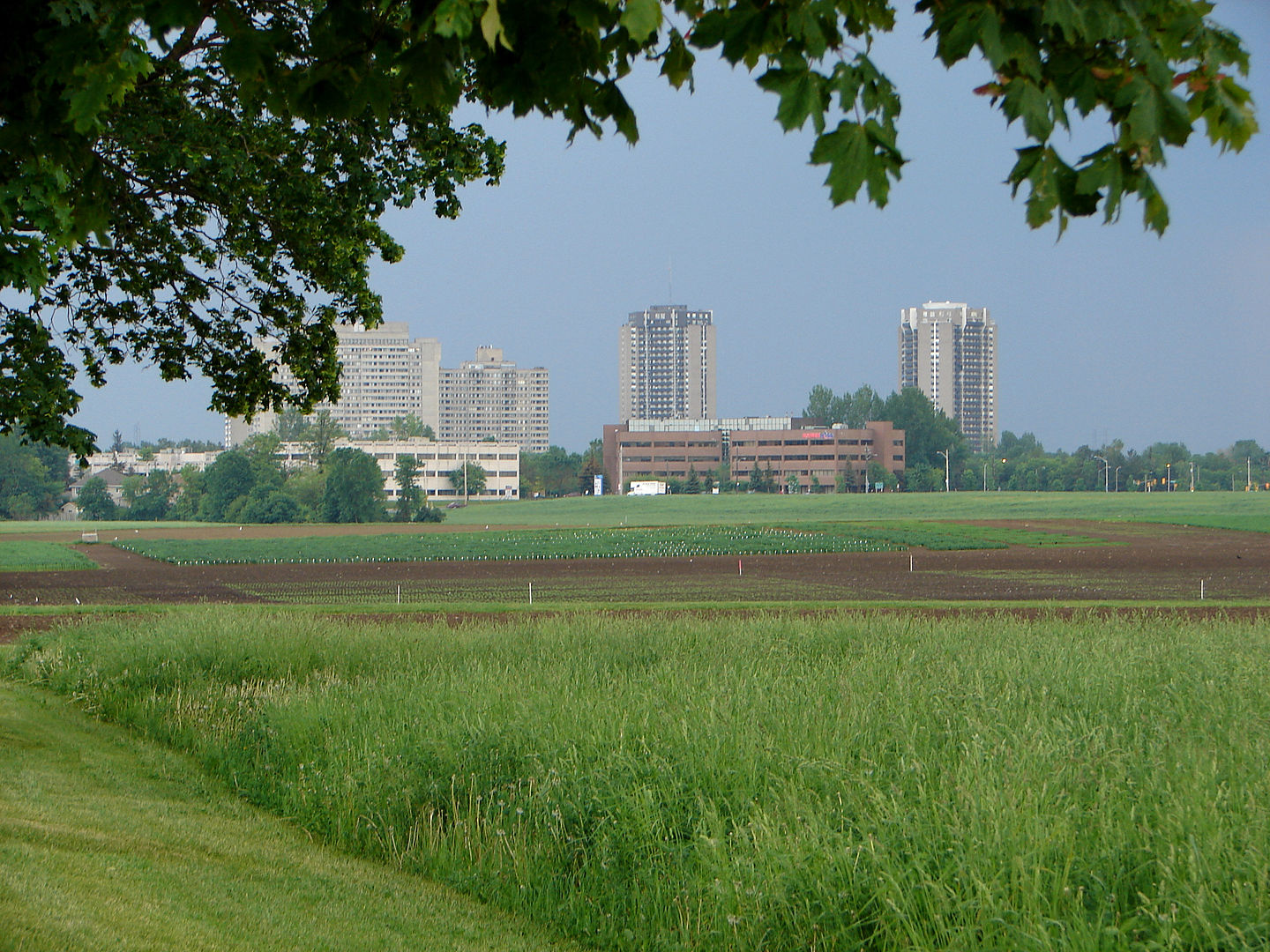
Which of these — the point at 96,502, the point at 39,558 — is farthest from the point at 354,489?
the point at 39,558

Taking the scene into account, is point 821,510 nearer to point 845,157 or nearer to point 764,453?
point 764,453

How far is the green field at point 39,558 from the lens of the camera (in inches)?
1982

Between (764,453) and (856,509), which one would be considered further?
(764,453)

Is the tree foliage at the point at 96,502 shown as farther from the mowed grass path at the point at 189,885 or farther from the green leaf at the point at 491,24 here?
the green leaf at the point at 491,24

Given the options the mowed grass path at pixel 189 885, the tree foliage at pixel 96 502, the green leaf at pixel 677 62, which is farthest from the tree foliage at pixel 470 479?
the green leaf at pixel 677 62

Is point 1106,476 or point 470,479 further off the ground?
point 1106,476

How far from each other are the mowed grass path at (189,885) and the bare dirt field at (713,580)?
16.7 m

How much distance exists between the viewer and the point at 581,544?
61781 mm

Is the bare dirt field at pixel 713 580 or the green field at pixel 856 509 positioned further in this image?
the green field at pixel 856 509

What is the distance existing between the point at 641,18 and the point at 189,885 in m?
5.96

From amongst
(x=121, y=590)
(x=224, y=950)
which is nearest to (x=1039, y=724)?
(x=224, y=950)

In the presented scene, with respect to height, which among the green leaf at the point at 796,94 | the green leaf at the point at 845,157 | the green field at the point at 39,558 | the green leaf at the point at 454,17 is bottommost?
the green field at the point at 39,558

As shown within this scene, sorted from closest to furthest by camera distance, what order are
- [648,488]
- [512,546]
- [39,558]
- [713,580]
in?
[713,580]
[39,558]
[512,546]
[648,488]

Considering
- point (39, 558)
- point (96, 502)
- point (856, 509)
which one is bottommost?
point (39, 558)
